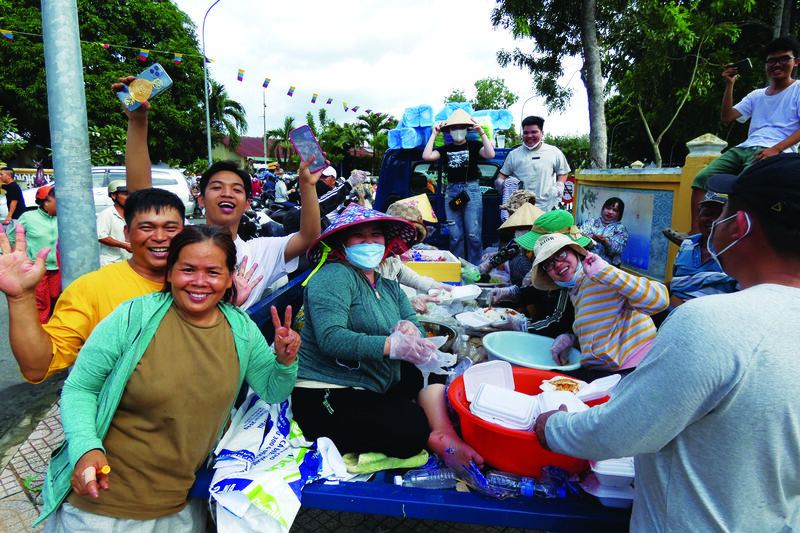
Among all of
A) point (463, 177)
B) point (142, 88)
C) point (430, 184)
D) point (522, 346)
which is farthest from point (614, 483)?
point (430, 184)

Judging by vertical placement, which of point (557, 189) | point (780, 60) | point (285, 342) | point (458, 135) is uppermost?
point (780, 60)

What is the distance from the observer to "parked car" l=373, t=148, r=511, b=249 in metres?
6.35

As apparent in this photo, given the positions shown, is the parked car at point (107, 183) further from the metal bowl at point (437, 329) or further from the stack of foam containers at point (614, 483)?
the stack of foam containers at point (614, 483)

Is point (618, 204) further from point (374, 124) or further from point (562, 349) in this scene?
point (374, 124)

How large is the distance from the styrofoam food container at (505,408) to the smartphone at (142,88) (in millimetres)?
2358

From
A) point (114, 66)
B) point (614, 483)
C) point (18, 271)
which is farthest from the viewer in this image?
point (114, 66)

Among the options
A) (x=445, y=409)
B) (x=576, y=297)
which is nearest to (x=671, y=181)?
(x=576, y=297)

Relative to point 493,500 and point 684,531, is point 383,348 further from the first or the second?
point 684,531

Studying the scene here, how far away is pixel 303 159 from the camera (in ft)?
8.86

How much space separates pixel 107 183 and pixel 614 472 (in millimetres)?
13340

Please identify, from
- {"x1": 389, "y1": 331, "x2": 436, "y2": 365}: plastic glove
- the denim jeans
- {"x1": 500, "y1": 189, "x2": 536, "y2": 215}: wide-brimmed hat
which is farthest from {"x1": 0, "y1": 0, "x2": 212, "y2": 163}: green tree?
{"x1": 389, "y1": 331, "x2": 436, "y2": 365}: plastic glove

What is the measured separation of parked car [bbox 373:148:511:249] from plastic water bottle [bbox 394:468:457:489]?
176 inches

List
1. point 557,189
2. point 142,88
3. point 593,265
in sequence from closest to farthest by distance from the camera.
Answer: point 593,265 < point 142,88 < point 557,189

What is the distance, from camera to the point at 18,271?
4.95ft
